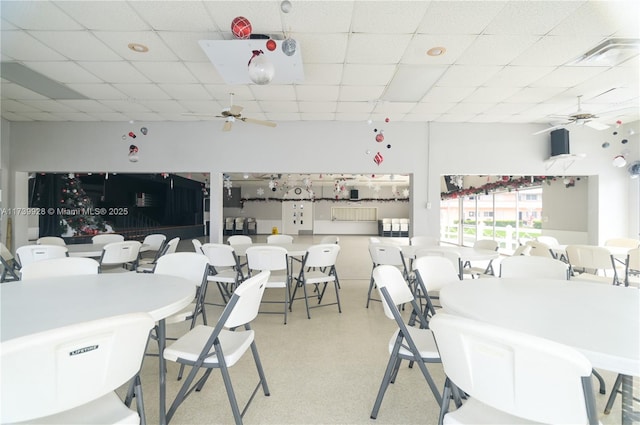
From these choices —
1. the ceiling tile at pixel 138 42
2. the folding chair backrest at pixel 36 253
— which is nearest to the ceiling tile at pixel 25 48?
the ceiling tile at pixel 138 42

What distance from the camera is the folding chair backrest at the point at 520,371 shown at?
771 millimetres

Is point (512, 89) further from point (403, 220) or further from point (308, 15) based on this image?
point (403, 220)

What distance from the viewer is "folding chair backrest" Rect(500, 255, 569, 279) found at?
2328mm

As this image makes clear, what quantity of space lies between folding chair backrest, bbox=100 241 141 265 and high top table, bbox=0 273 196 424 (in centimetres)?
185

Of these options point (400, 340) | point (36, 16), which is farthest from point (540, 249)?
point (36, 16)

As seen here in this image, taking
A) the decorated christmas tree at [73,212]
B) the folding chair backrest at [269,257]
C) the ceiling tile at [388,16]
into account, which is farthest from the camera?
the decorated christmas tree at [73,212]

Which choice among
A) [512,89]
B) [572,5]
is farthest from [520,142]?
[572,5]

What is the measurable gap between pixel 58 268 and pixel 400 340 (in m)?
2.49

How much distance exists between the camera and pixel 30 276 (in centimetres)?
204

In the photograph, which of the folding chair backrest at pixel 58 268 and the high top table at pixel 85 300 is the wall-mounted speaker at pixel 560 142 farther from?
the folding chair backrest at pixel 58 268

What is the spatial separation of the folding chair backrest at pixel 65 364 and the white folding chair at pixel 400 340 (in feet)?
3.78

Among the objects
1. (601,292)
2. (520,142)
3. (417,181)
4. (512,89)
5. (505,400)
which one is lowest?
(505,400)

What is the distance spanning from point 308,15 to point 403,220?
13.3m

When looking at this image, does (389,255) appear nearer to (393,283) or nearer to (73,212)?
(393,283)
